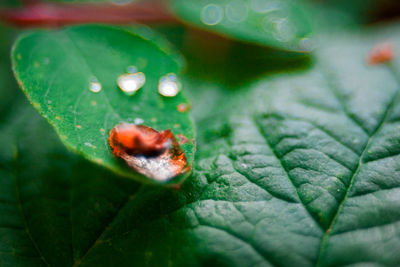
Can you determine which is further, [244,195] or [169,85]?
[169,85]

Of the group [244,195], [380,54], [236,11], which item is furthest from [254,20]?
[244,195]

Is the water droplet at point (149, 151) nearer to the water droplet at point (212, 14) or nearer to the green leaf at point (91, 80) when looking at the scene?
the green leaf at point (91, 80)

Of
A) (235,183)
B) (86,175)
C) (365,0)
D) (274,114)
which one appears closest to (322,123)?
(274,114)

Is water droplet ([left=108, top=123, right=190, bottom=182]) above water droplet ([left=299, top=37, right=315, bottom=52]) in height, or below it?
below

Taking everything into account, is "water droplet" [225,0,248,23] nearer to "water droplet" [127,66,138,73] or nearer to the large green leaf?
the large green leaf

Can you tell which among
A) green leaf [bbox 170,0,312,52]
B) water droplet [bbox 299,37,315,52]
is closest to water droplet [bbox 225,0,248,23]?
green leaf [bbox 170,0,312,52]

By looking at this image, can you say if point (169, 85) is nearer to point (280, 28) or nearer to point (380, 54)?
point (280, 28)

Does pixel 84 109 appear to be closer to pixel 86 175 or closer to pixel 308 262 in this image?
pixel 86 175
